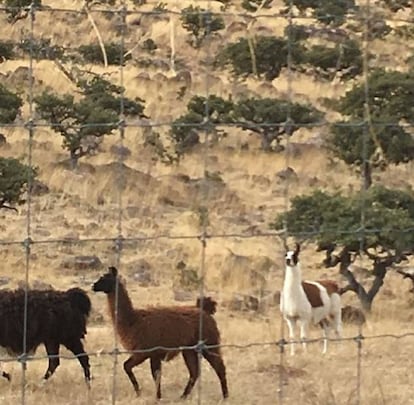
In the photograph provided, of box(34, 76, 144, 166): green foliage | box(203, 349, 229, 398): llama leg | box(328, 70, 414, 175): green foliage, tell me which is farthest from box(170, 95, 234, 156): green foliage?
box(203, 349, 229, 398): llama leg

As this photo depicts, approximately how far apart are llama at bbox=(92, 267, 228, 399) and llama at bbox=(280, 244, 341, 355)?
205cm

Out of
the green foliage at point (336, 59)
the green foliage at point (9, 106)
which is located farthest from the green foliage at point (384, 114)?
the green foliage at point (336, 59)

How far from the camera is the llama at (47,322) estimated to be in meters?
6.60

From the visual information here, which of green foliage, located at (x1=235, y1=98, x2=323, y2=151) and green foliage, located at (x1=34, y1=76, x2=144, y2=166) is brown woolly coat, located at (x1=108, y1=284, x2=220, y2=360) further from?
green foliage, located at (x1=235, y1=98, x2=323, y2=151)

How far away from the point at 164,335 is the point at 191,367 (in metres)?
0.22

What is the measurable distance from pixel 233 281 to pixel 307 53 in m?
7.79

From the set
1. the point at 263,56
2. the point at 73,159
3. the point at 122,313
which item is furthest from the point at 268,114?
the point at 122,313

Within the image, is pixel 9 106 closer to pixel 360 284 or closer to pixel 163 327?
pixel 360 284

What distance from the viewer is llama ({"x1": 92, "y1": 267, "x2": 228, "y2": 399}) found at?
632cm

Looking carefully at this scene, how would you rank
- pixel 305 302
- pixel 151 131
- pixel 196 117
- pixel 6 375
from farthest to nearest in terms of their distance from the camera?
pixel 151 131 < pixel 196 117 < pixel 305 302 < pixel 6 375

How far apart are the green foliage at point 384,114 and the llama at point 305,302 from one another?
116 inches

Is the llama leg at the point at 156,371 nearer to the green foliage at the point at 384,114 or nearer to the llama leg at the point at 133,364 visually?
the llama leg at the point at 133,364

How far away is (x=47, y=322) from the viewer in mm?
6738

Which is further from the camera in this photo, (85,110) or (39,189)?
(85,110)
